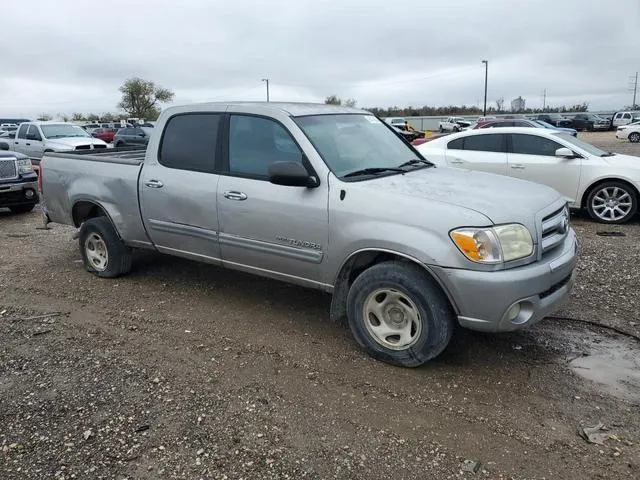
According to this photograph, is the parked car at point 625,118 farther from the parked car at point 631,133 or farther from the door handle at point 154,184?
the door handle at point 154,184

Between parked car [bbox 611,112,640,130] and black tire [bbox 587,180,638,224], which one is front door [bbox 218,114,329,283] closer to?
black tire [bbox 587,180,638,224]

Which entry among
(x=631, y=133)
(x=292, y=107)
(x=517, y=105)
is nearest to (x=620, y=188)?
(x=292, y=107)

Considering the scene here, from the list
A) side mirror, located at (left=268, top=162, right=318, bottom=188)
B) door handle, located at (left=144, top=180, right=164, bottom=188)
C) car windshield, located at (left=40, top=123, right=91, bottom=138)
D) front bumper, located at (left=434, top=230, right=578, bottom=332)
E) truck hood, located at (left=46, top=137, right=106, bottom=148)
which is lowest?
front bumper, located at (left=434, top=230, right=578, bottom=332)

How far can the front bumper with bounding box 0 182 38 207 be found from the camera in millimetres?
9836

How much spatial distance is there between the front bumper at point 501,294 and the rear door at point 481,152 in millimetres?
5866

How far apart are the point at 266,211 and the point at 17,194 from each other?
25.3ft

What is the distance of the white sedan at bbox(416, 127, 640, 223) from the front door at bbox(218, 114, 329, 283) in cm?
485

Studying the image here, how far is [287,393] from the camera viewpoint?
11.6 feet

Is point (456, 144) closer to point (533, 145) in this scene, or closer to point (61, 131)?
point (533, 145)

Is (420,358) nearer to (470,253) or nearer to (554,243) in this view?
(470,253)

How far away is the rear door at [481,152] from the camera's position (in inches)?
363

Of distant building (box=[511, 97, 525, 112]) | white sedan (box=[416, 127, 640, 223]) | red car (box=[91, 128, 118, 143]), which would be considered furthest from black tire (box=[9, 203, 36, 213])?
distant building (box=[511, 97, 525, 112])

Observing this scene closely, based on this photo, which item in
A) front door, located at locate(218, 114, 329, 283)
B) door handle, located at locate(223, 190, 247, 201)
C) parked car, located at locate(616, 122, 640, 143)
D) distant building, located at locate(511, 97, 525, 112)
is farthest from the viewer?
distant building, located at locate(511, 97, 525, 112)

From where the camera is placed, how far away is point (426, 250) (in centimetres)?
354
